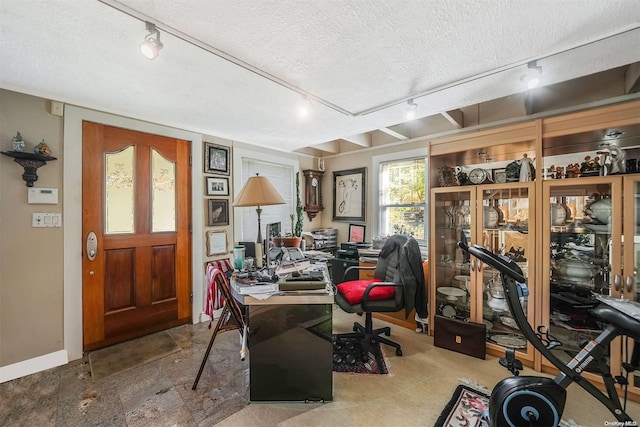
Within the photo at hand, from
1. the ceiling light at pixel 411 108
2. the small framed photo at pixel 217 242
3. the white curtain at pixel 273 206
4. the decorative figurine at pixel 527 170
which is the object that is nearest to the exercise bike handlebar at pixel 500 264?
the decorative figurine at pixel 527 170

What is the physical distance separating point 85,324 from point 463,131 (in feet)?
14.7

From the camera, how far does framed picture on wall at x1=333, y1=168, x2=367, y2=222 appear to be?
158 inches

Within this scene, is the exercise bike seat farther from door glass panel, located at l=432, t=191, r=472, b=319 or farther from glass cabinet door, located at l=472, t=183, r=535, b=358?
door glass panel, located at l=432, t=191, r=472, b=319

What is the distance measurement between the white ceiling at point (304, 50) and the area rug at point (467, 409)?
2295 millimetres

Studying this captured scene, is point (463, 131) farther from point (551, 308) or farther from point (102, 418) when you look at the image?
point (102, 418)

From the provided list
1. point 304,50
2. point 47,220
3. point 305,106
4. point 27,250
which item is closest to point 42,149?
point 47,220

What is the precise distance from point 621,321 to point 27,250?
4107mm

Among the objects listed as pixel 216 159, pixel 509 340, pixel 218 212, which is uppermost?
pixel 216 159

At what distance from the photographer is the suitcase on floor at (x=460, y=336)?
2301 mm

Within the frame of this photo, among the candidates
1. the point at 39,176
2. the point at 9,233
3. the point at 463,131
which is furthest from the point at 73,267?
the point at 463,131

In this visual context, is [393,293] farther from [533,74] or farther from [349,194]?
[349,194]

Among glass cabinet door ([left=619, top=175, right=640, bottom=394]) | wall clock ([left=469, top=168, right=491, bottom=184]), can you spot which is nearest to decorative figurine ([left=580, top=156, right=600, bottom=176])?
glass cabinet door ([left=619, top=175, right=640, bottom=394])

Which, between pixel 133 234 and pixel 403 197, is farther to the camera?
pixel 403 197

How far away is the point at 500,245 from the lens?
96.3 inches
